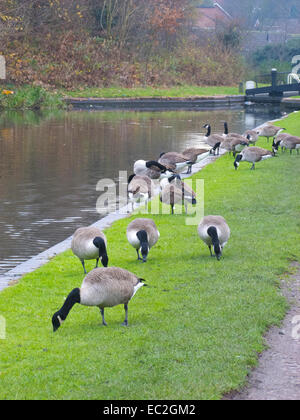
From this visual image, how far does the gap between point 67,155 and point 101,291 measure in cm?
1600

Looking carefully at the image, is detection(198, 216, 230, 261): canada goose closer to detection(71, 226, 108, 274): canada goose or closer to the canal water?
detection(71, 226, 108, 274): canada goose

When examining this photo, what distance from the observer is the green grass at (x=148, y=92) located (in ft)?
151

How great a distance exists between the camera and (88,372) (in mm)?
5820

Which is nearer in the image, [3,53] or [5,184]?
[5,184]

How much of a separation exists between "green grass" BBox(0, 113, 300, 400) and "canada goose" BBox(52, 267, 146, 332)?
0.28m

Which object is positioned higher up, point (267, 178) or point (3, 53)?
point (3, 53)

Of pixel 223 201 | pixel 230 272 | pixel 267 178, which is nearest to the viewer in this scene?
pixel 230 272

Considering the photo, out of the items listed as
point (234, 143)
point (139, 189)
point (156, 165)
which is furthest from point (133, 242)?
point (234, 143)

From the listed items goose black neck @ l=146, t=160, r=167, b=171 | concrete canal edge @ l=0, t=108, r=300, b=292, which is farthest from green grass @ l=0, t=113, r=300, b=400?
goose black neck @ l=146, t=160, r=167, b=171

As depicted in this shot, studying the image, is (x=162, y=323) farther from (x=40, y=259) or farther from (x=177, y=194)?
(x=177, y=194)
